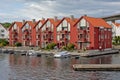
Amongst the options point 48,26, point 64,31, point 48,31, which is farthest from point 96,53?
point 48,26

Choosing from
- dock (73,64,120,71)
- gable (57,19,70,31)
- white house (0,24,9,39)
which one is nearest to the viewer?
dock (73,64,120,71)

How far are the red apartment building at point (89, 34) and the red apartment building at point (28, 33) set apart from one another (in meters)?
24.8

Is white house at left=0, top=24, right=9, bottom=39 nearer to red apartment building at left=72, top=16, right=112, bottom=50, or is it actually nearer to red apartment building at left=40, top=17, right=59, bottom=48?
red apartment building at left=40, top=17, right=59, bottom=48

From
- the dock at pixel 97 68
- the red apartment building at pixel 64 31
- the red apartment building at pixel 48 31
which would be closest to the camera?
the dock at pixel 97 68

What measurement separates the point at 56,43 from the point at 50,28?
25.5ft

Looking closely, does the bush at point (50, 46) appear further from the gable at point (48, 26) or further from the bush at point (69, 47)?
the gable at point (48, 26)

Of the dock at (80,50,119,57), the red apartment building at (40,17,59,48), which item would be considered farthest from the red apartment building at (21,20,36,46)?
the dock at (80,50,119,57)

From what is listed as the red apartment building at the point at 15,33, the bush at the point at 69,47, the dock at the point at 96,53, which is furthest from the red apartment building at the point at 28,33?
the dock at the point at 96,53

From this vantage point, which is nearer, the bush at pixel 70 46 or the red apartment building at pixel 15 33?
the bush at pixel 70 46

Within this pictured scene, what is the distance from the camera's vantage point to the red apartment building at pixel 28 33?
13462 cm

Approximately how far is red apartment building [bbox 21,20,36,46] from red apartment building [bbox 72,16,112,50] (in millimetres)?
24830

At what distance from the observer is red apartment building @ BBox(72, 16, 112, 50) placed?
112 m

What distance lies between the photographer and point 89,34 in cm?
11231

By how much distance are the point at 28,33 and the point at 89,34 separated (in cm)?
3312
